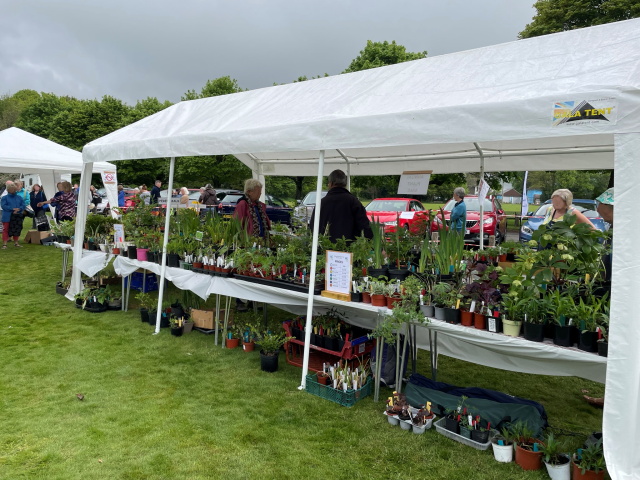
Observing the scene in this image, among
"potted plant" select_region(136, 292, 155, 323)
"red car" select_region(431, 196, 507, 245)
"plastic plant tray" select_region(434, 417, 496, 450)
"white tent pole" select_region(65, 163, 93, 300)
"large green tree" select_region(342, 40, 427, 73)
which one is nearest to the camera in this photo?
"plastic plant tray" select_region(434, 417, 496, 450)

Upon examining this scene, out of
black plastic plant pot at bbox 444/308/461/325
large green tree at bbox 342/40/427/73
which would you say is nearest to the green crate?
black plastic plant pot at bbox 444/308/461/325

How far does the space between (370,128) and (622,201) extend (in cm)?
A: 152

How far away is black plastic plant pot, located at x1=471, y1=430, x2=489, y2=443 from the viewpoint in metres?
2.64

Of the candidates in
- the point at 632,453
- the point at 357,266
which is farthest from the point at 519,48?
the point at 632,453

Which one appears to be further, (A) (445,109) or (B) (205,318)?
(B) (205,318)

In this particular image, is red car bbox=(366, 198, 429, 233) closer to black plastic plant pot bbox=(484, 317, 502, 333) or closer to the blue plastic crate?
the blue plastic crate

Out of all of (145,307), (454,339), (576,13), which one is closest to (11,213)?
(145,307)

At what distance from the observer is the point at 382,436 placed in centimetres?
282

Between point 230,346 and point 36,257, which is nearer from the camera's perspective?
point 230,346

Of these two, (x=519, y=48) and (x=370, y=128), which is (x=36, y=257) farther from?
(x=519, y=48)

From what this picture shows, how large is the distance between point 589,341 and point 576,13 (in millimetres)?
16659

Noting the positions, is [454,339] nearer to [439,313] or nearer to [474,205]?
[439,313]

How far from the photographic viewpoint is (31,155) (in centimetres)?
895

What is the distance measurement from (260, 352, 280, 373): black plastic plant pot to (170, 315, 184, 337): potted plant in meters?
1.35
